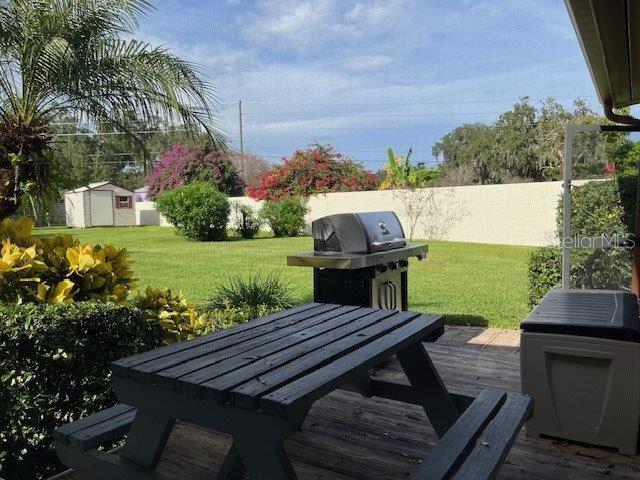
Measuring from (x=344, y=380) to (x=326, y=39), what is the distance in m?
32.1

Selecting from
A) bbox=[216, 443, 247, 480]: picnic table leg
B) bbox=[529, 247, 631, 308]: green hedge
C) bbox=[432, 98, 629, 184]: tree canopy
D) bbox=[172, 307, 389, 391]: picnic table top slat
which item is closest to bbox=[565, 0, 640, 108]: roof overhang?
bbox=[172, 307, 389, 391]: picnic table top slat

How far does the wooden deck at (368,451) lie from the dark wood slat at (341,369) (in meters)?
0.72

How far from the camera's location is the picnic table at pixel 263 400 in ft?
4.90

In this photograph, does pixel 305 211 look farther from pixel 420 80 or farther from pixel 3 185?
pixel 420 80

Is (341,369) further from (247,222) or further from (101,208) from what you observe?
(101,208)

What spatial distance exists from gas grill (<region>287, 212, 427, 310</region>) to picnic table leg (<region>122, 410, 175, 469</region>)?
219 cm

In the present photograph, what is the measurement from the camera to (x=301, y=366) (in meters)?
1.77

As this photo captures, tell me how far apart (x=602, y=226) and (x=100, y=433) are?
524 centimetres

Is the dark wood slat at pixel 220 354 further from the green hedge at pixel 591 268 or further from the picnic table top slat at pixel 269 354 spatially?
the green hedge at pixel 591 268

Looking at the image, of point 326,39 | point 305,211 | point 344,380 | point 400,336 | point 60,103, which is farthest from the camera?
point 326,39

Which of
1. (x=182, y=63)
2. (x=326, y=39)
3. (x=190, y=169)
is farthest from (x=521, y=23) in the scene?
(x=182, y=63)

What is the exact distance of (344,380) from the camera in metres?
1.72

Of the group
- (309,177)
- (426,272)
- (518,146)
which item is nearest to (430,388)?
(426,272)

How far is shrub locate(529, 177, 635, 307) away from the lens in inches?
209
